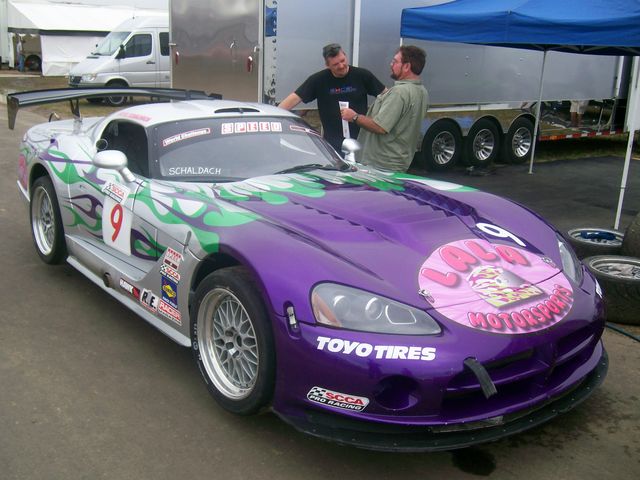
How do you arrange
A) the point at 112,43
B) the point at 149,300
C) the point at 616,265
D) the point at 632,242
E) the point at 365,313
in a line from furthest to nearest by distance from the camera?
the point at 112,43
the point at 632,242
the point at 616,265
the point at 149,300
the point at 365,313

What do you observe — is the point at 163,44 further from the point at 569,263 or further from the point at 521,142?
the point at 569,263

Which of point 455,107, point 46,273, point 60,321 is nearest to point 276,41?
point 455,107

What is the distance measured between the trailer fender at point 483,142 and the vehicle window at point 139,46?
433 inches

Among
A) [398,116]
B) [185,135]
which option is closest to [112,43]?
[398,116]

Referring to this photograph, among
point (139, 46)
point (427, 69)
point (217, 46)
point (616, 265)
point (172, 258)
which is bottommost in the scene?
point (616, 265)

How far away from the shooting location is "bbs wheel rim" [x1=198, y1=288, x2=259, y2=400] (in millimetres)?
3174

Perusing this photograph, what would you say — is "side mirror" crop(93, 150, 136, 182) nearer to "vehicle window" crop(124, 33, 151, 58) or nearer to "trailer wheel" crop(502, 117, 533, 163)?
"trailer wheel" crop(502, 117, 533, 163)

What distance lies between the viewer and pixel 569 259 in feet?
11.8

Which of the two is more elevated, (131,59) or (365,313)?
(131,59)

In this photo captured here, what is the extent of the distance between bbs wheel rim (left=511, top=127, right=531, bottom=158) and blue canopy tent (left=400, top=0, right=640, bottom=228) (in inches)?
123

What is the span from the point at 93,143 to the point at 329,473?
3.13 m

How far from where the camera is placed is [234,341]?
326 cm

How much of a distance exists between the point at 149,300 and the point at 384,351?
5.56ft

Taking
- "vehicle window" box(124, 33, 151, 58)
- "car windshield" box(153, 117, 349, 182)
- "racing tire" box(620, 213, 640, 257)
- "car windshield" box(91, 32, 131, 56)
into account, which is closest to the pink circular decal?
"car windshield" box(153, 117, 349, 182)
